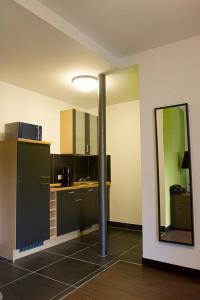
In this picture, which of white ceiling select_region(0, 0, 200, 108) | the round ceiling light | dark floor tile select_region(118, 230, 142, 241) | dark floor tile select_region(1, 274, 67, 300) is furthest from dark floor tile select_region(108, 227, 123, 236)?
white ceiling select_region(0, 0, 200, 108)

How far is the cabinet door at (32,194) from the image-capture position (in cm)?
320

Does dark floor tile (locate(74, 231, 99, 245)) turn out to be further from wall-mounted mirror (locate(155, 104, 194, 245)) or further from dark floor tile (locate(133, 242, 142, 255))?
wall-mounted mirror (locate(155, 104, 194, 245))

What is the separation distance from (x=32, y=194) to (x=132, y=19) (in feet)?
8.39

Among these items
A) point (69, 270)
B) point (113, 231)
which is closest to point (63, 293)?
point (69, 270)

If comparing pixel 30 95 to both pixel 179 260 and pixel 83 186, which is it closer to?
pixel 83 186

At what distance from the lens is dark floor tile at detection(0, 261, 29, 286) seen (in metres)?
2.62

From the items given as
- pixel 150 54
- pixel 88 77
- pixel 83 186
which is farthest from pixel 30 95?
pixel 150 54

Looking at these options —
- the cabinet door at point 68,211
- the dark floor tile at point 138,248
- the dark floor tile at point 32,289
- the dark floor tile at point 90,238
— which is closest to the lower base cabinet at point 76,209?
the cabinet door at point 68,211

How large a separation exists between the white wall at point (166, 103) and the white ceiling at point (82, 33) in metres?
0.19

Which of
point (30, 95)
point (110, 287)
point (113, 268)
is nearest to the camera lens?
point (110, 287)

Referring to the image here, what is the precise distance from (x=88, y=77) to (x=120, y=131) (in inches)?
67.8

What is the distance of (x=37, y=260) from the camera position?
125 inches

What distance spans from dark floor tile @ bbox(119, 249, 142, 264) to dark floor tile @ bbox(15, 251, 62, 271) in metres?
0.90

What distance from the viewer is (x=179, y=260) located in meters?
2.71
